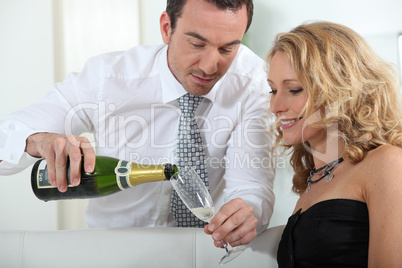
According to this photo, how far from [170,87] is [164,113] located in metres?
0.10

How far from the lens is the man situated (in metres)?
1.50

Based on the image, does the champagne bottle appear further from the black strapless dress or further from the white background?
the white background

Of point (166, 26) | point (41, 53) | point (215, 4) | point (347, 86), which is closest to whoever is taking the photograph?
point (347, 86)

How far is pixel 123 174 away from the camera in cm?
129

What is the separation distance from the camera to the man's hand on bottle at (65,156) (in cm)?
113

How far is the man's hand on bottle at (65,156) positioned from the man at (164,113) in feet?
1.12

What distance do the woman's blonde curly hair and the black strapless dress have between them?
0.15 meters

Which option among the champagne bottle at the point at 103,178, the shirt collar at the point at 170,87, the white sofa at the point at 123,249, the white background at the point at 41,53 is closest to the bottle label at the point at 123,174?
the champagne bottle at the point at 103,178

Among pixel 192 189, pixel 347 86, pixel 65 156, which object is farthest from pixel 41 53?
pixel 347 86

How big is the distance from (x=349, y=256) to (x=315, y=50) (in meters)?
0.54

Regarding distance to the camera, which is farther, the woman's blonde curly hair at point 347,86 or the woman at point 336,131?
the woman's blonde curly hair at point 347,86

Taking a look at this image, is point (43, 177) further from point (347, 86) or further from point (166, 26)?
point (347, 86)

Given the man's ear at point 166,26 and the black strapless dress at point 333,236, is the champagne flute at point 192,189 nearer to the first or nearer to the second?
the black strapless dress at point 333,236

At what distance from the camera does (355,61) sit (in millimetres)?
1227
